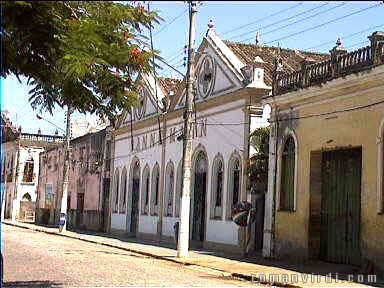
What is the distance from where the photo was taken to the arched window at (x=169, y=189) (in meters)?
29.3

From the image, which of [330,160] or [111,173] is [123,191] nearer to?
[111,173]

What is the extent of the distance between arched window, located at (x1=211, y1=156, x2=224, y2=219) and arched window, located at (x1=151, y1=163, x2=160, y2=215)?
21.3 feet

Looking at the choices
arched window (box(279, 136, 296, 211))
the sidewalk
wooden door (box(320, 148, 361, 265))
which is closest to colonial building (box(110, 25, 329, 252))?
arched window (box(279, 136, 296, 211))

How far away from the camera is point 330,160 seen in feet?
59.1

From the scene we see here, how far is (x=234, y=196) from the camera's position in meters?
23.3

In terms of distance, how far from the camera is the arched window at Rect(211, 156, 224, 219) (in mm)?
Result: 24406

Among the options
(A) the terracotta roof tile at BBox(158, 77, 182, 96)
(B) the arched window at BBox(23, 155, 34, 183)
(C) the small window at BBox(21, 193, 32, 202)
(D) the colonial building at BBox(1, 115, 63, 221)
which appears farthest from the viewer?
(C) the small window at BBox(21, 193, 32, 202)

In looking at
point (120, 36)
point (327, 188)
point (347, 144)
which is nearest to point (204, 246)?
point (327, 188)

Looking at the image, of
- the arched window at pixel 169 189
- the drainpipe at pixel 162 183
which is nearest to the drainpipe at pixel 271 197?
the arched window at pixel 169 189

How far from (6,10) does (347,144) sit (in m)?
12.1

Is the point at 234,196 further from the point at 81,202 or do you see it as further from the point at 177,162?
the point at 81,202

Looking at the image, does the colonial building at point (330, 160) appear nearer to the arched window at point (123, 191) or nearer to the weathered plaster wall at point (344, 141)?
the weathered plaster wall at point (344, 141)

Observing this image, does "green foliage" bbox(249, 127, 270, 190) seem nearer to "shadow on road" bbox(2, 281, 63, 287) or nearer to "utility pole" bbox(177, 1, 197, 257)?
"utility pole" bbox(177, 1, 197, 257)

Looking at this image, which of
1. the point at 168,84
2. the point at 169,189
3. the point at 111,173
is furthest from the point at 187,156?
the point at 111,173
